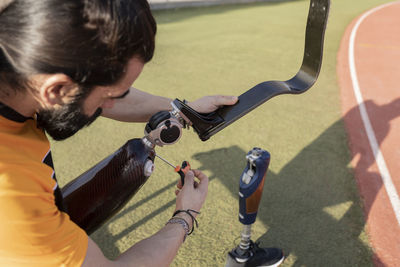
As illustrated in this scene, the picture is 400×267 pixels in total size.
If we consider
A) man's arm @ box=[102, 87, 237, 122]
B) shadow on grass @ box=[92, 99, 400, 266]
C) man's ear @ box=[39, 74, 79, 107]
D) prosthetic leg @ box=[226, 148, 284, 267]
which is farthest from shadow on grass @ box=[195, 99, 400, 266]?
man's ear @ box=[39, 74, 79, 107]

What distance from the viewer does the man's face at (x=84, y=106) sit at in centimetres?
145

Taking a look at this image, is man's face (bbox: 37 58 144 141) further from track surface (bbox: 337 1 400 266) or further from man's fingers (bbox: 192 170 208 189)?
track surface (bbox: 337 1 400 266)

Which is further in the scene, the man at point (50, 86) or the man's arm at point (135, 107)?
the man's arm at point (135, 107)

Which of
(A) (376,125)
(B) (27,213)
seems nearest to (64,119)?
(B) (27,213)

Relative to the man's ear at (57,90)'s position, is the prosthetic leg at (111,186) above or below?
below

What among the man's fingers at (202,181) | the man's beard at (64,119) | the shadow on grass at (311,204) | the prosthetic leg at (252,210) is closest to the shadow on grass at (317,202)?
the shadow on grass at (311,204)

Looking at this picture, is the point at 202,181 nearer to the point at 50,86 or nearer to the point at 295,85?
the point at 295,85

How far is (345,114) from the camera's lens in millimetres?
5828

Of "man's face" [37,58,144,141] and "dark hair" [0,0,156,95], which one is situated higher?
"dark hair" [0,0,156,95]

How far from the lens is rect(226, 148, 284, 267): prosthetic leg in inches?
96.8

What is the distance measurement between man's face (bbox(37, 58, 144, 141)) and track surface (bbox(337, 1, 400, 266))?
284cm

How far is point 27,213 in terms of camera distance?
1.30 meters

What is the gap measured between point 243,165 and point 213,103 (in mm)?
2338

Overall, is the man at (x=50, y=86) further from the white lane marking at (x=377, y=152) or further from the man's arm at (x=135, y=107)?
the white lane marking at (x=377, y=152)
